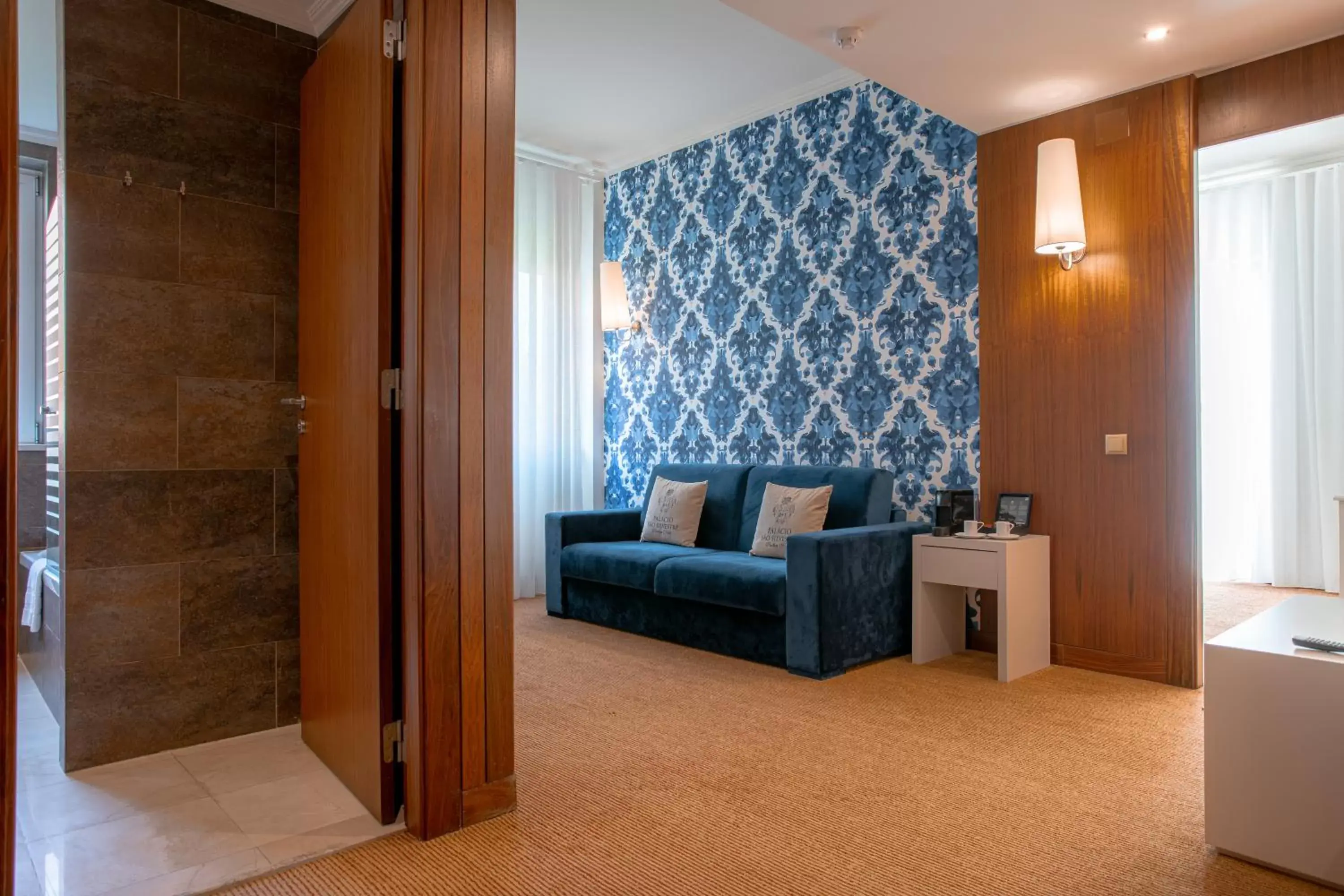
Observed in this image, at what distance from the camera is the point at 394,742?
6.88 feet

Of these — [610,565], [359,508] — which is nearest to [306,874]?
[359,508]

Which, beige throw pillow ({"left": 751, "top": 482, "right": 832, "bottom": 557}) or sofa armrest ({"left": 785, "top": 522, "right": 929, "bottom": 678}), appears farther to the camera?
beige throw pillow ({"left": 751, "top": 482, "right": 832, "bottom": 557})

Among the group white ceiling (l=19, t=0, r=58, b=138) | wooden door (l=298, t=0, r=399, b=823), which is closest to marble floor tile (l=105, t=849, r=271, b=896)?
wooden door (l=298, t=0, r=399, b=823)

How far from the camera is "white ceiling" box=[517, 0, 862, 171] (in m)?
3.79

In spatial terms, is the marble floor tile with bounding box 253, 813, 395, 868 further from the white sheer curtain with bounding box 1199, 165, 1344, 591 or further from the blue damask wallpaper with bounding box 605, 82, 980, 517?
the white sheer curtain with bounding box 1199, 165, 1344, 591

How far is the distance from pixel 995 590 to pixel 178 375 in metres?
3.09

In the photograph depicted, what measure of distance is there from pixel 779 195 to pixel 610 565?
7.36ft

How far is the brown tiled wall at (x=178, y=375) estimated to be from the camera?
2.46 meters

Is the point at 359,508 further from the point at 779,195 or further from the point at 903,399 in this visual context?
the point at 779,195

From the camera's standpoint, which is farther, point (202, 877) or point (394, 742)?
point (394, 742)

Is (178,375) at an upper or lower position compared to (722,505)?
upper

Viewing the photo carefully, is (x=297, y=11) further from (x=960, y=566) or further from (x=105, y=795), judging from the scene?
(x=960, y=566)

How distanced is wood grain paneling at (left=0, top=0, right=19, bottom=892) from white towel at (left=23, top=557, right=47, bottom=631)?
1.97 meters

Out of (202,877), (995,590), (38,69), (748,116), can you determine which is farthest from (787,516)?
(38,69)
